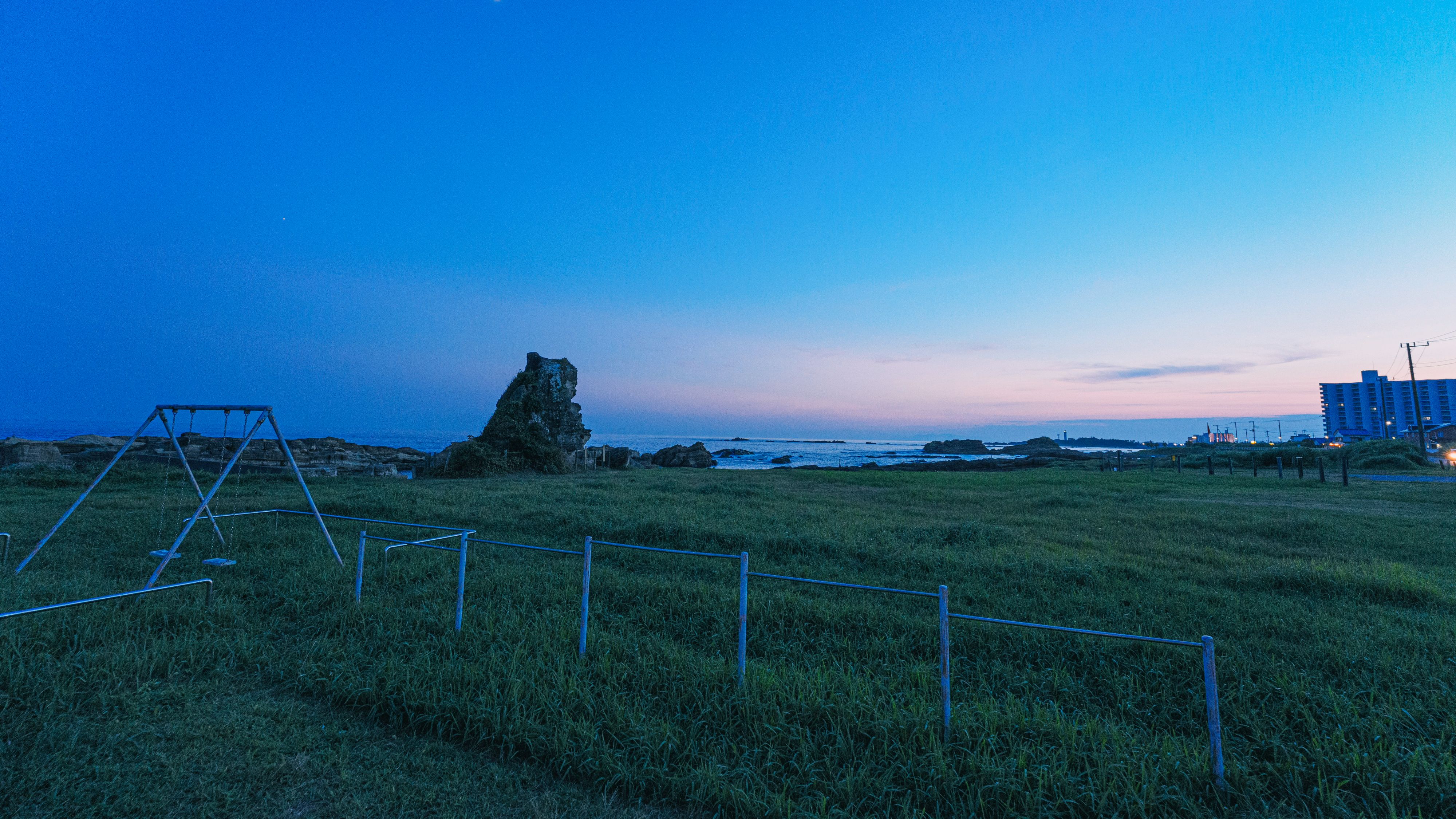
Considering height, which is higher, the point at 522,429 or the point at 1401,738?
the point at 522,429

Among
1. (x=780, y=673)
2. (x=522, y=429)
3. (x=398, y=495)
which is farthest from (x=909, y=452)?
(x=780, y=673)

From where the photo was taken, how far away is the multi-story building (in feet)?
415

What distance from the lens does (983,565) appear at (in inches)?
349

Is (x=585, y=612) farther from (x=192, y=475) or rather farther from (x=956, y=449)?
(x=956, y=449)

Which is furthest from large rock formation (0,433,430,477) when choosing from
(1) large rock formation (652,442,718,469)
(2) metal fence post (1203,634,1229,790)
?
(1) large rock formation (652,442,718,469)

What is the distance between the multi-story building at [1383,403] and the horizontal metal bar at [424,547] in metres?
177

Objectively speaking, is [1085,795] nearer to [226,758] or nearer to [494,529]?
[226,758]

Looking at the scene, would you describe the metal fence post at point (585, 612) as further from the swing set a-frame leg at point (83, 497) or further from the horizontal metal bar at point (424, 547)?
the swing set a-frame leg at point (83, 497)

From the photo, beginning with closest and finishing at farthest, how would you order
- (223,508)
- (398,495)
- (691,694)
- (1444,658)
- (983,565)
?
(691,694) → (1444,658) → (983,565) → (223,508) → (398,495)

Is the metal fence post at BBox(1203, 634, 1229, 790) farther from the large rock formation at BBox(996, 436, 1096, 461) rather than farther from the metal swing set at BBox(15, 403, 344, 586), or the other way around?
the large rock formation at BBox(996, 436, 1096, 461)

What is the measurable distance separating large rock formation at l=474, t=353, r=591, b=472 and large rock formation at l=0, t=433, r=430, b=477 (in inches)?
200

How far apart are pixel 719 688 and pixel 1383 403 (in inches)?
7125

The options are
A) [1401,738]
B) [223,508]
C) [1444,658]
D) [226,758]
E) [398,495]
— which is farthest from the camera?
[398,495]

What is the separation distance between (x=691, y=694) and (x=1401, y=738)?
5094 mm
